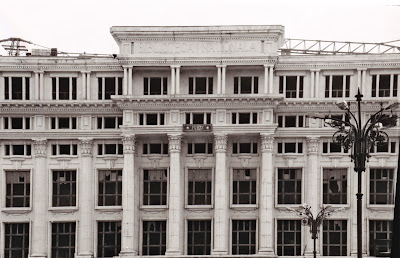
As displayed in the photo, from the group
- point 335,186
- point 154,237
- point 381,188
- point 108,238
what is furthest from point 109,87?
point 381,188

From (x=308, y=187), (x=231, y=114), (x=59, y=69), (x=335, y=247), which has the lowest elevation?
(x=335, y=247)

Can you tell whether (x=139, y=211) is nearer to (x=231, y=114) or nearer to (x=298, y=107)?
(x=231, y=114)

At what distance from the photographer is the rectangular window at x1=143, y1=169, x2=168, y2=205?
49500mm

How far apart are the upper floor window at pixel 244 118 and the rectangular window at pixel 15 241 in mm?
15650

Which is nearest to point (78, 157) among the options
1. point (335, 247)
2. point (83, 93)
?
point (83, 93)

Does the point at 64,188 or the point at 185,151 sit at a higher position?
the point at 185,151

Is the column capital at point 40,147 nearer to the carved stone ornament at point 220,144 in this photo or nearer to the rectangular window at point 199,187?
the rectangular window at point 199,187

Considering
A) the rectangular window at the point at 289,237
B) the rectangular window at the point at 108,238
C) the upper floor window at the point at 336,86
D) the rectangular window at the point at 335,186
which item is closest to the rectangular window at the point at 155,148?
the rectangular window at the point at 108,238

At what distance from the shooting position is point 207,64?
48344mm

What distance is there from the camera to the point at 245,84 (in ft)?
163

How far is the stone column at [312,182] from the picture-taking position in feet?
160

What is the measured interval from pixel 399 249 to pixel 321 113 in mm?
37913

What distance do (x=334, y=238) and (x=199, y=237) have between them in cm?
883

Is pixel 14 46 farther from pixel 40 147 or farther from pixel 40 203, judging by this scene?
pixel 40 203
